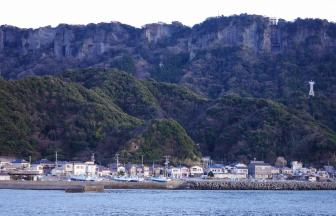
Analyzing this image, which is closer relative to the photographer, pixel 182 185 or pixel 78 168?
pixel 182 185

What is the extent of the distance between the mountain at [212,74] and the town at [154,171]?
520cm

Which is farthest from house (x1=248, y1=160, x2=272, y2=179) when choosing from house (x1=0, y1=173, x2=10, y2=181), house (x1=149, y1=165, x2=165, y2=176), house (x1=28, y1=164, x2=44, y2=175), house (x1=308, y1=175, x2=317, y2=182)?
house (x1=0, y1=173, x2=10, y2=181)

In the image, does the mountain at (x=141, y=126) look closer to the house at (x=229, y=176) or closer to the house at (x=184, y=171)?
the house at (x=184, y=171)

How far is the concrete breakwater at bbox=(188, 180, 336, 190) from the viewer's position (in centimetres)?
8775

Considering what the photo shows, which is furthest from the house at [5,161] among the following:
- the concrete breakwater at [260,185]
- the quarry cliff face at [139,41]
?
the quarry cliff face at [139,41]

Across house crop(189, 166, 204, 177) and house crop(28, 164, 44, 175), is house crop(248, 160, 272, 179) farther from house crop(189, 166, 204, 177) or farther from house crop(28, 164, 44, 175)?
house crop(28, 164, 44, 175)

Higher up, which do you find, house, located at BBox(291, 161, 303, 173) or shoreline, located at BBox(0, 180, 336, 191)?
house, located at BBox(291, 161, 303, 173)

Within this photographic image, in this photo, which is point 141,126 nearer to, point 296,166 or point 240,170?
point 240,170

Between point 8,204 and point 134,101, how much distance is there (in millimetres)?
72513

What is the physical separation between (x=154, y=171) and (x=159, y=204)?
34919 millimetres

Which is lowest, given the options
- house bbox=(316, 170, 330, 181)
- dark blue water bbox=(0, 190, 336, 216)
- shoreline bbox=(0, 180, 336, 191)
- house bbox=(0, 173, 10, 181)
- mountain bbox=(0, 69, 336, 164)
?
dark blue water bbox=(0, 190, 336, 216)

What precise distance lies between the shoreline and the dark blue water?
4859 mm

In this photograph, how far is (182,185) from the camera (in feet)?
289

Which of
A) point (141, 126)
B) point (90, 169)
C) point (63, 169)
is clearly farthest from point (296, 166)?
point (63, 169)
